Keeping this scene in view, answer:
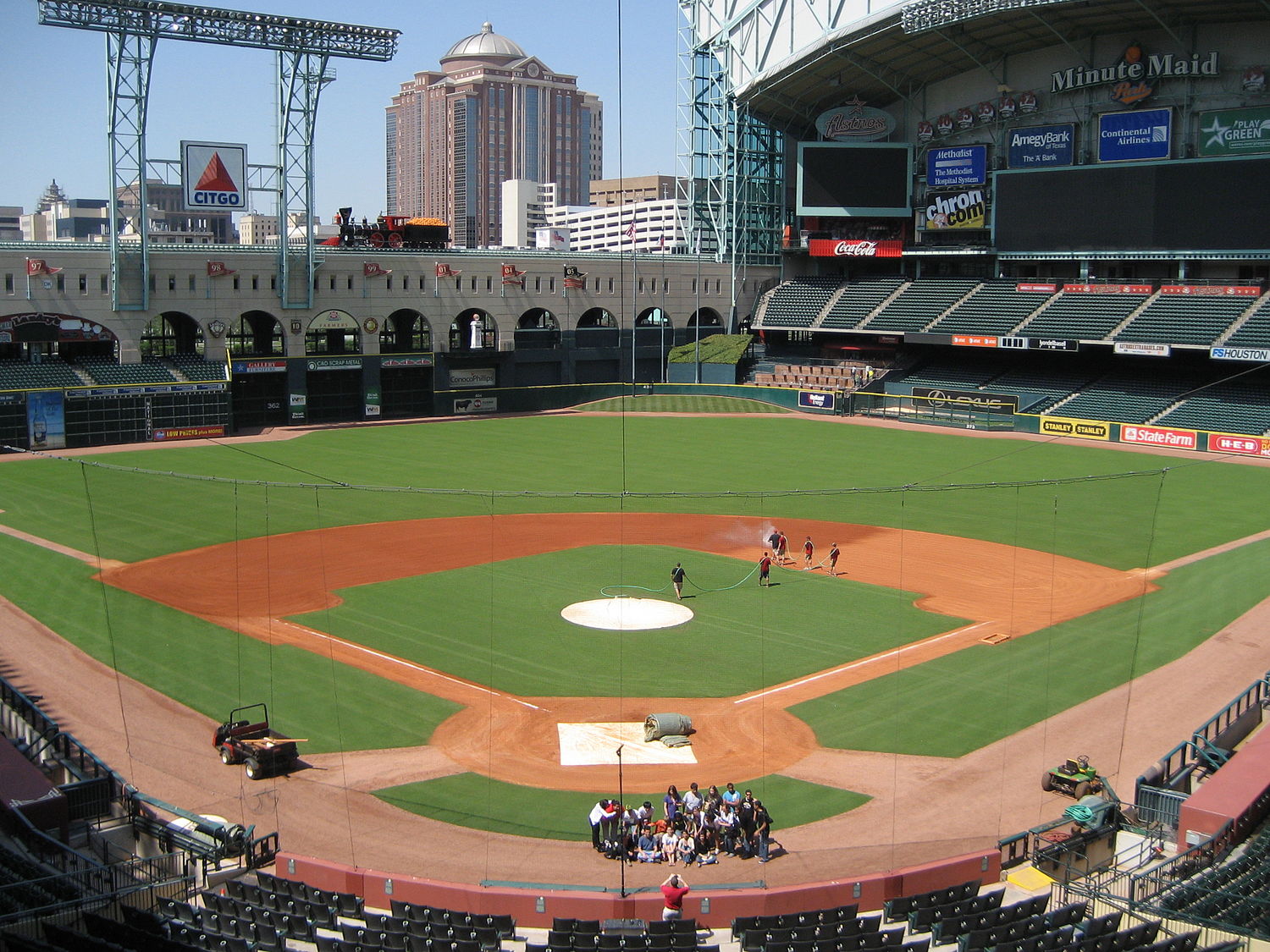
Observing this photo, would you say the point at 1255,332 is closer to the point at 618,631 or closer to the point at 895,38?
the point at 895,38

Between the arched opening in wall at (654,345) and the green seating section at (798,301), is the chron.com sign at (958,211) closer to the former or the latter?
the green seating section at (798,301)

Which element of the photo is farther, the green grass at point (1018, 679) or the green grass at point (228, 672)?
the green grass at point (228, 672)

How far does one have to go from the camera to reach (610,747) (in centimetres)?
2202

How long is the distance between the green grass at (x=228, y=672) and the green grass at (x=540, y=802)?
7.41 ft

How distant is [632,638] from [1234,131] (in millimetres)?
52065

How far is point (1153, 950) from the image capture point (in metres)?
12.6

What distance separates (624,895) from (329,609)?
16859mm

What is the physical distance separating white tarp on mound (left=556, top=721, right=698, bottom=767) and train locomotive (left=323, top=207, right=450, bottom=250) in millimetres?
56399

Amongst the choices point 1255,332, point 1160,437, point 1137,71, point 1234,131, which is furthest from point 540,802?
point 1137,71

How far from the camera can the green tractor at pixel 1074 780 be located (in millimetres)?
19625

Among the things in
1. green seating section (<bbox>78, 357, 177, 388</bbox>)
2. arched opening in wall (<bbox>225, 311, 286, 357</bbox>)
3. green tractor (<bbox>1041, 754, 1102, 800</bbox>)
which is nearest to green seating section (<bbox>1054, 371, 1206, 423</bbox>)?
arched opening in wall (<bbox>225, 311, 286, 357</bbox>)

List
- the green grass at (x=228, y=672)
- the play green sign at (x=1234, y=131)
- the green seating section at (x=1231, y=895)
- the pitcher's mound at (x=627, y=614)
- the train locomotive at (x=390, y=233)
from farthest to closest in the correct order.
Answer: the train locomotive at (x=390, y=233)
the play green sign at (x=1234, y=131)
the pitcher's mound at (x=627, y=614)
the green grass at (x=228, y=672)
the green seating section at (x=1231, y=895)

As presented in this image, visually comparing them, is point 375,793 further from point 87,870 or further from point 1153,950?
point 1153,950

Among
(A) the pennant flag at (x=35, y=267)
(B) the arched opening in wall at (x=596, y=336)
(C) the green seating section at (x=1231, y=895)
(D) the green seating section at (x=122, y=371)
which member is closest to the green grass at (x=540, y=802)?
(C) the green seating section at (x=1231, y=895)
